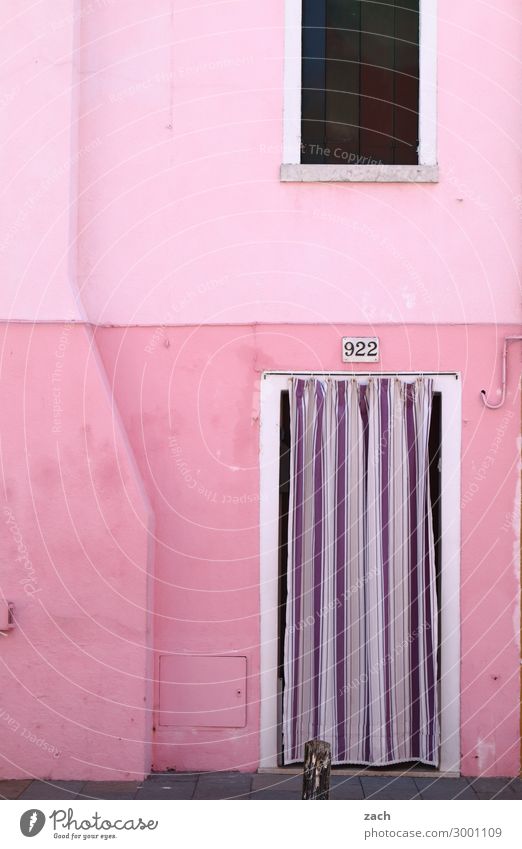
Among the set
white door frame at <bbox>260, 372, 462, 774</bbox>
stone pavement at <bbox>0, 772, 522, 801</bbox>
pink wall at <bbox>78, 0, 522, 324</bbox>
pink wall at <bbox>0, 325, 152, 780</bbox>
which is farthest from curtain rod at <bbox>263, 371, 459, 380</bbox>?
stone pavement at <bbox>0, 772, 522, 801</bbox>

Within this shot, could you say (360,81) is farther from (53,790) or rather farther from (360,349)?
(53,790)

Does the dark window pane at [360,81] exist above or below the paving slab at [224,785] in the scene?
above

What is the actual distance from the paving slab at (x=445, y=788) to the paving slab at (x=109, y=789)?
6.14 ft

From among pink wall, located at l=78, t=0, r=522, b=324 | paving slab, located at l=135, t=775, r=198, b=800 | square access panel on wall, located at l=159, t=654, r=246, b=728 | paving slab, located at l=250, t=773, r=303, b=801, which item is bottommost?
paving slab, located at l=250, t=773, r=303, b=801

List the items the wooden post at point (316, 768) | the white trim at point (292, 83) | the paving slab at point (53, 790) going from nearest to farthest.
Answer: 1. the wooden post at point (316, 768)
2. the paving slab at point (53, 790)
3. the white trim at point (292, 83)

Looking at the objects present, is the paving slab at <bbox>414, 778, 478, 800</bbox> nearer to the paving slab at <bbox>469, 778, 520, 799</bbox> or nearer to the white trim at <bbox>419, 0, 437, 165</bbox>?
the paving slab at <bbox>469, 778, 520, 799</bbox>

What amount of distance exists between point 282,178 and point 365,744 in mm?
3927

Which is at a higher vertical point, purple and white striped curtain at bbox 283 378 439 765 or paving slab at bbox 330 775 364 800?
purple and white striped curtain at bbox 283 378 439 765

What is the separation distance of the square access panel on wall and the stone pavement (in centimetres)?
36

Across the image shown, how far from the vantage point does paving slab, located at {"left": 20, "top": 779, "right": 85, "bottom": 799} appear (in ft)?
24.3

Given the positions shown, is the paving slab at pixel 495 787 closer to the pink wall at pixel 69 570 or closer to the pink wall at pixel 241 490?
the pink wall at pixel 241 490

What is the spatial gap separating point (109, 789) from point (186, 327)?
10.3 ft

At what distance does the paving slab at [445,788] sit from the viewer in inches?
296
